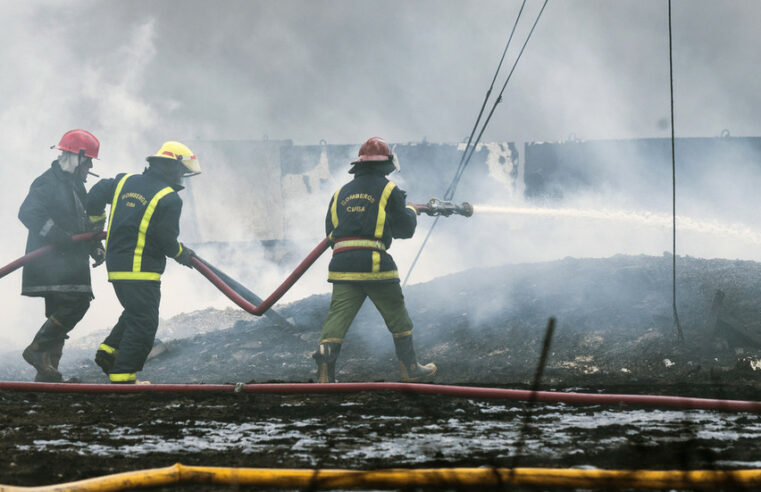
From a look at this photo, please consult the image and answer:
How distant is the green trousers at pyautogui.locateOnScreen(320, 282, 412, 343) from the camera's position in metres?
5.51

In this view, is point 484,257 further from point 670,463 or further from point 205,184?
point 670,463

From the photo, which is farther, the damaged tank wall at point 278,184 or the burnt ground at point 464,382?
the damaged tank wall at point 278,184

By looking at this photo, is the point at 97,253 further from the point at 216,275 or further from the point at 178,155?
the point at 178,155

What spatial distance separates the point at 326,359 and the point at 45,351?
8.36ft

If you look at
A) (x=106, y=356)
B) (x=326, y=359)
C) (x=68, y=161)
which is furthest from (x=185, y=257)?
(x=68, y=161)

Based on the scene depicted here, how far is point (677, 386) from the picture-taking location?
15.9 ft

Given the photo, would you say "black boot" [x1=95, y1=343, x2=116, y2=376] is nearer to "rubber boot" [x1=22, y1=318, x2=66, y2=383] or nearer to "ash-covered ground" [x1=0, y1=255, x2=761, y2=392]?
"rubber boot" [x1=22, y1=318, x2=66, y2=383]

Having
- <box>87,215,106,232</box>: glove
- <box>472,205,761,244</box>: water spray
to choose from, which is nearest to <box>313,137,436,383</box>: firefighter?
<box>87,215,106,232</box>: glove

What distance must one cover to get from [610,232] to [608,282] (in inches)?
194

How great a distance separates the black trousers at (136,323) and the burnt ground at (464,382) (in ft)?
1.82

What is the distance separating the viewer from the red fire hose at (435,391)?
389 centimetres

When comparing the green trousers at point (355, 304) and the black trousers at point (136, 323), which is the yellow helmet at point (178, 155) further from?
the green trousers at point (355, 304)

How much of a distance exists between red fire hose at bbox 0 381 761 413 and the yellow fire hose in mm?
1364

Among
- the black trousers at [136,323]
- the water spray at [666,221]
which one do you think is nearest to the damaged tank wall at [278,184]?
the water spray at [666,221]
